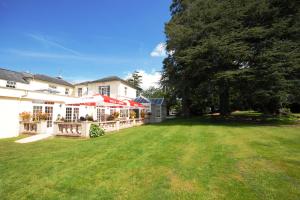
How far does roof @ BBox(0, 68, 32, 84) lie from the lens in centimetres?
2639

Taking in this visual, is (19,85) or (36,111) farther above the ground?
(19,85)

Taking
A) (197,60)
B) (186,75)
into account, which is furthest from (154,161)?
(186,75)

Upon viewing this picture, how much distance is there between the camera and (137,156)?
8.27 m

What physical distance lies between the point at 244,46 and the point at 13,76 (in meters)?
29.7

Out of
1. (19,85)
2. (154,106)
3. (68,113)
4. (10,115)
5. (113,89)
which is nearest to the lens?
(10,115)

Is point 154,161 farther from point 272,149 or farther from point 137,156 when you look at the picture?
point 272,149

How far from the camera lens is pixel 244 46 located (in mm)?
20047

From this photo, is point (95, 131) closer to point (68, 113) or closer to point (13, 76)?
point (68, 113)

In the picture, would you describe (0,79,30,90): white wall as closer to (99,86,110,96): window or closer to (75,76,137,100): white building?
(75,76,137,100): white building

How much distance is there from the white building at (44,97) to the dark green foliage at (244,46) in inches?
488

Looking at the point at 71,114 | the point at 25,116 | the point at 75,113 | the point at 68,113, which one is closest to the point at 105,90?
the point at 75,113

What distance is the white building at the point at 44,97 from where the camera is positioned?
1534 centimetres

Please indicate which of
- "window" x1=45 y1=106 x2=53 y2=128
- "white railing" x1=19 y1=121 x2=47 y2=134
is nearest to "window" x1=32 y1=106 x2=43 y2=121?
"window" x1=45 y1=106 x2=53 y2=128

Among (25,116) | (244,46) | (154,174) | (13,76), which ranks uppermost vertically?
(244,46)
